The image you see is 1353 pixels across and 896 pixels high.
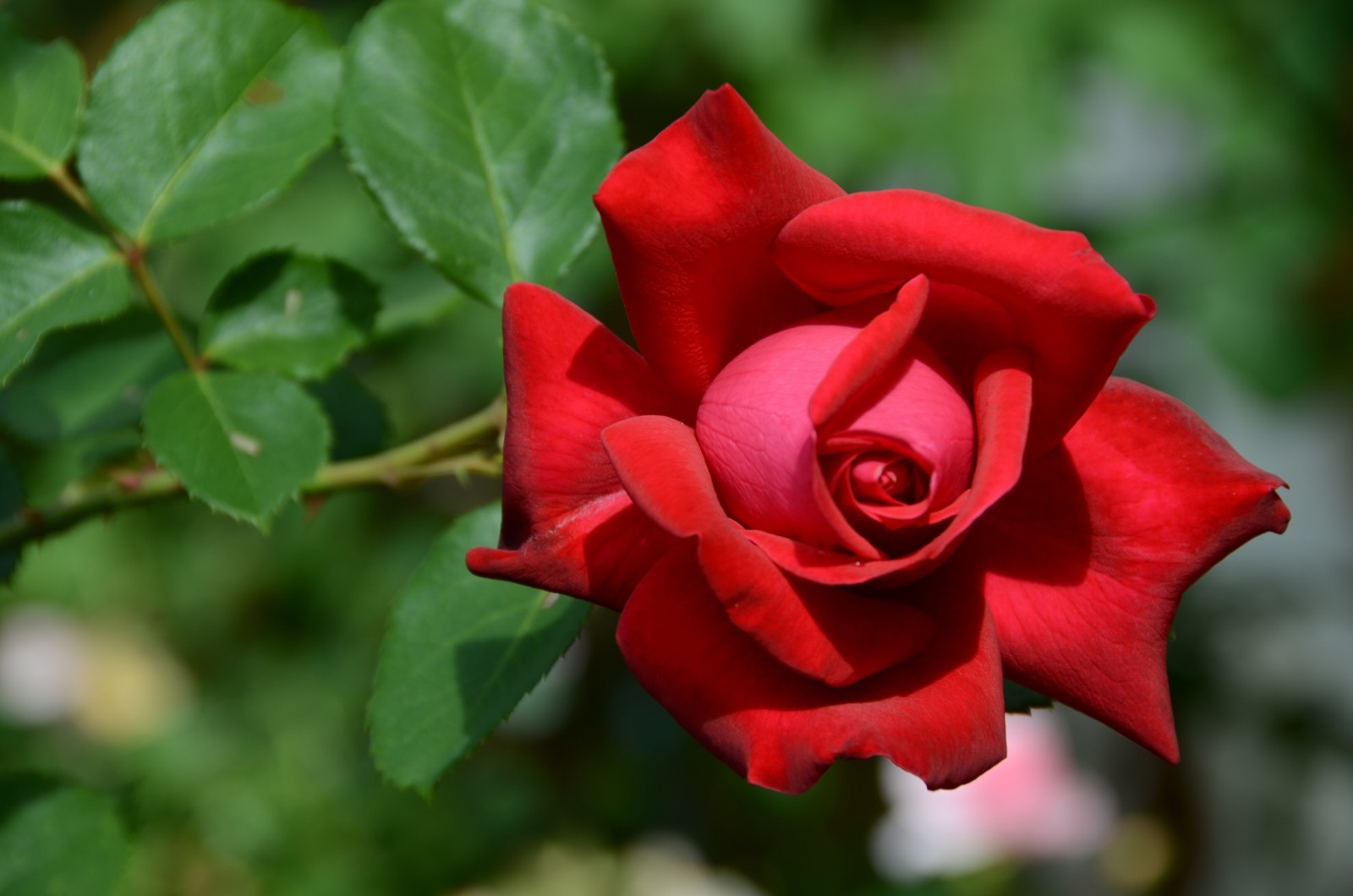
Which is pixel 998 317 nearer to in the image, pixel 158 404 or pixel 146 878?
pixel 158 404

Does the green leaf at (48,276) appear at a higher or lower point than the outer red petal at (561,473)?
lower

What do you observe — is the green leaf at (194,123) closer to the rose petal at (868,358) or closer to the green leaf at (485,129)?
the green leaf at (485,129)

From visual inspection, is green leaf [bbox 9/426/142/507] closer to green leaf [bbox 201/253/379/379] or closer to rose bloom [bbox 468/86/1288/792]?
green leaf [bbox 201/253/379/379]

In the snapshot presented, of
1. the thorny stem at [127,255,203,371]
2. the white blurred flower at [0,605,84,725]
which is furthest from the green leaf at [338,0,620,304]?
the white blurred flower at [0,605,84,725]

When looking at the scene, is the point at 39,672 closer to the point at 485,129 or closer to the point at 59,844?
the point at 59,844

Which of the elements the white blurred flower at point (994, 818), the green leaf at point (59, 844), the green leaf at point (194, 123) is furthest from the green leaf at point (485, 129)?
the white blurred flower at point (994, 818)

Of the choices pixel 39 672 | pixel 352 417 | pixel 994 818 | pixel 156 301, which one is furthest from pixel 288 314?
pixel 39 672

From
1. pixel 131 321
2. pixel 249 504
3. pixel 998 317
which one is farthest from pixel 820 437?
pixel 131 321
